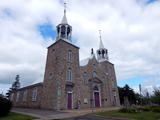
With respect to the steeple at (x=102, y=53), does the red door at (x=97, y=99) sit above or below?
below

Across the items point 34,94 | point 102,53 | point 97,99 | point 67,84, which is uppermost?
point 102,53

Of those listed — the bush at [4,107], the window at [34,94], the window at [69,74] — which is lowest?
the bush at [4,107]

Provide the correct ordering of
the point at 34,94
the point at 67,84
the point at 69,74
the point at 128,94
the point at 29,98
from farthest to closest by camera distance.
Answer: the point at 128,94
the point at 29,98
the point at 34,94
the point at 69,74
the point at 67,84

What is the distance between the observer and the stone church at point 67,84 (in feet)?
88.4

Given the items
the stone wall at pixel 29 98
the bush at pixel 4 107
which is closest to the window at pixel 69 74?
the stone wall at pixel 29 98

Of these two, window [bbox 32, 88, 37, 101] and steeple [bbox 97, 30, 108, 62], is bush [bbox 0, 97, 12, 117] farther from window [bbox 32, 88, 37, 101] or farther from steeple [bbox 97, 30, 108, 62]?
steeple [bbox 97, 30, 108, 62]

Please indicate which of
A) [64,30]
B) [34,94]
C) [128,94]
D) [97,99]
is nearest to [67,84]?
[34,94]

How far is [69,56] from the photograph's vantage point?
2983 centimetres

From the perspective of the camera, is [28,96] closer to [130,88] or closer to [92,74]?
[92,74]

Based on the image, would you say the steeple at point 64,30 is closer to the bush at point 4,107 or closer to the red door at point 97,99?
the red door at point 97,99

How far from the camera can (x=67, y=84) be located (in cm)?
2742

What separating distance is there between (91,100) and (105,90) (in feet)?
17.3

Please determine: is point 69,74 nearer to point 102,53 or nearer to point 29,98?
point 29,98

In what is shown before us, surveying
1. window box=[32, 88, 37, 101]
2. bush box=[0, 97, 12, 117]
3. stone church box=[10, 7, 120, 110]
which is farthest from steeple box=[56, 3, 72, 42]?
bush box=[0, 97, 12, 117]
